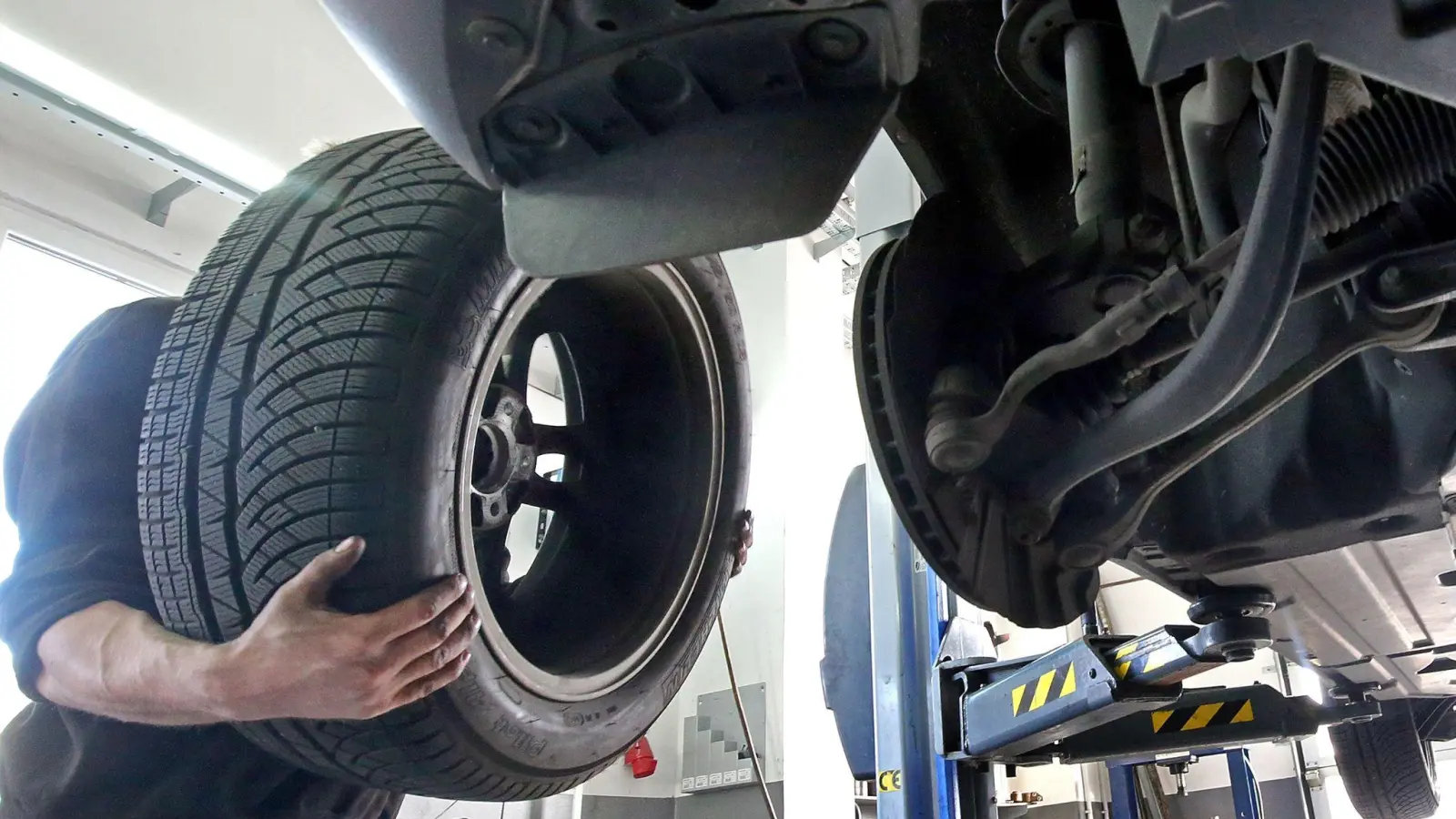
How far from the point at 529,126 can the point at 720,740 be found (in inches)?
121

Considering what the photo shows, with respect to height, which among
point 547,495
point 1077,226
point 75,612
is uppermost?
point 1077,226

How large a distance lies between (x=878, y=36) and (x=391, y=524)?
55cm

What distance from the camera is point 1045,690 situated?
1.51 meters

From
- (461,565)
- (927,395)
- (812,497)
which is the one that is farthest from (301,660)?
(812,497)

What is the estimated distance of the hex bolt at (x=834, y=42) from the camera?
0.59 meters

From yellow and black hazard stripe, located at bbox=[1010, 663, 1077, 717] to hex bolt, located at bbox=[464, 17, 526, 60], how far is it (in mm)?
1272

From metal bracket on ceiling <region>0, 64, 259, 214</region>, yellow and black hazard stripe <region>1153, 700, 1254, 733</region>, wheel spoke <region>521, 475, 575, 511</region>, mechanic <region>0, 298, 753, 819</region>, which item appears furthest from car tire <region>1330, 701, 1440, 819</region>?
metal bracket on ceiling <region>0, 64, 259, 214</region>

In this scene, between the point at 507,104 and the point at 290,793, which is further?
the point at 290,793

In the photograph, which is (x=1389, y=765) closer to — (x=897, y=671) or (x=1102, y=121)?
(x=897, y=671)

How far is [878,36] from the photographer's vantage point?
0.59 m

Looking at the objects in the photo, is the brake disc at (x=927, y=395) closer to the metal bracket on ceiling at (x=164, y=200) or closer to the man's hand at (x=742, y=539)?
the man's hand at (x=742, y=539)

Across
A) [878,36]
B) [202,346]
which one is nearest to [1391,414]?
[878,36]

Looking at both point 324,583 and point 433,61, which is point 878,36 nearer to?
point 433,61

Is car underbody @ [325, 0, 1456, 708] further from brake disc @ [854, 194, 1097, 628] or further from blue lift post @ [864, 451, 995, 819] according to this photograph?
blue lift post @ [864, 451, 995, 819]
